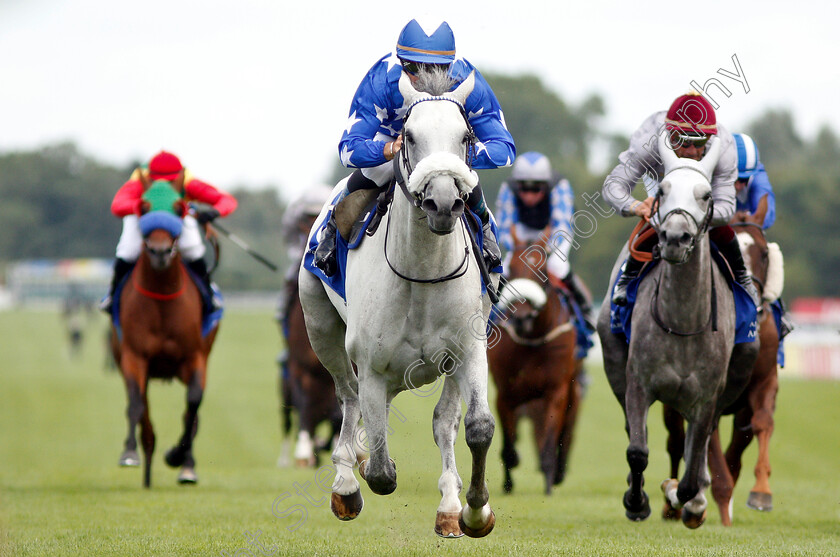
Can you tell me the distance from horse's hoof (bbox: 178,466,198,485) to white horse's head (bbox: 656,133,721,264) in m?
5.29

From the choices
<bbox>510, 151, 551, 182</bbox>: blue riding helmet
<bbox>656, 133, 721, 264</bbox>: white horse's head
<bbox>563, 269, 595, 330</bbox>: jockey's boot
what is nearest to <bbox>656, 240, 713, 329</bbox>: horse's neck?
<bbox>656, 133, 721, 264</bbox>: white horse's head

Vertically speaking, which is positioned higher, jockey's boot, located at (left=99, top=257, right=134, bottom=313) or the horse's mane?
the horse's mane

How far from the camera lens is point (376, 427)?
6273mm

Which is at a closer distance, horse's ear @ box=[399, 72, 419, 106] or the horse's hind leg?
horse's ear @ box=[399, 72, 419, 106]

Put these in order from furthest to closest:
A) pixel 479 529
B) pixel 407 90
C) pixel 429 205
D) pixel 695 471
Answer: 1. pixel 695 471
2. pixel 479 529
3. pixel 407 90
4. pixel 429 205

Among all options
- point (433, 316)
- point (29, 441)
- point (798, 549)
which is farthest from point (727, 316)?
point (29, 441)

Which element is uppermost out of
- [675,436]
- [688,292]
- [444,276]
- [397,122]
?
[397,122]

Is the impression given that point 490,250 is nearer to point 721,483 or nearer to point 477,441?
point 477,441

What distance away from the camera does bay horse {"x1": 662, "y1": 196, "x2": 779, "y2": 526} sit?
342 inches

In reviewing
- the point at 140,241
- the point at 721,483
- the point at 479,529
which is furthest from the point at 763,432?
the point at 140,241

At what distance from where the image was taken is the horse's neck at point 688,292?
7.30 m

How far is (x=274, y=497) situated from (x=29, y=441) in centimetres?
1410

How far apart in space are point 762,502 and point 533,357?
2503mm

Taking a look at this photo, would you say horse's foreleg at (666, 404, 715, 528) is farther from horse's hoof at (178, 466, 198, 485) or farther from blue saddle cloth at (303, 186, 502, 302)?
horse's hoof at (178, 466, 198, 485)
